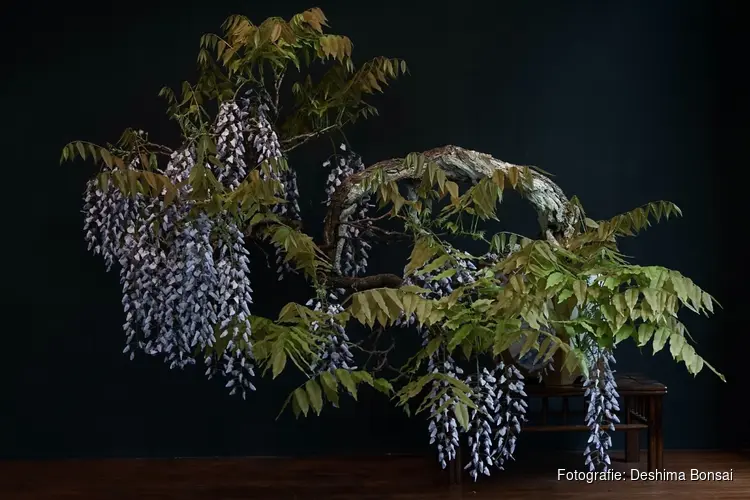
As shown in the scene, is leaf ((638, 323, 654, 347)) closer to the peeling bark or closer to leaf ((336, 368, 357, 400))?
the peeling bark

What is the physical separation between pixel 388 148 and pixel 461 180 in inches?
22.7

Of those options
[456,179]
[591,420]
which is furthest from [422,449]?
[456,179]

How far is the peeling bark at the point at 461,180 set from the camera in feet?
8.70

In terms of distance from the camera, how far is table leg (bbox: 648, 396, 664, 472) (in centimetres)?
281

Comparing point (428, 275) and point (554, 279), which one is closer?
point (554, 279)

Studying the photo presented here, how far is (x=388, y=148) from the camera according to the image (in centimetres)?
325

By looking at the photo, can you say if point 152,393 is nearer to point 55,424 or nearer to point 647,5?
point 55,424

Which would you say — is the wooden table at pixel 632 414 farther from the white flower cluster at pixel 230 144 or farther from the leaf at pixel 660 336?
the white flower cluster at pixel 230 144

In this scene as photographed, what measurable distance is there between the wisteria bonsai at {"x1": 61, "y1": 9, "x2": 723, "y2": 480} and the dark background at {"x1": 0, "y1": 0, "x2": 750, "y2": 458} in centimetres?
43

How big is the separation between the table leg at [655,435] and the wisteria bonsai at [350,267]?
162 mm

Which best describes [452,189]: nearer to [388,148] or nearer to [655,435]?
[388,148]

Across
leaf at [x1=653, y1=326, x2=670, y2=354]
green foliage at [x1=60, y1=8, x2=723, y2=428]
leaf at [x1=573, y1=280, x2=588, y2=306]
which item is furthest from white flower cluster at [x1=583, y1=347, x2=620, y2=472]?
leaf at [x1=573, y1=280, x2=588, y2=306]

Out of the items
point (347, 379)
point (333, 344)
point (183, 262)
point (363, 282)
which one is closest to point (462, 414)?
point (347, 379)

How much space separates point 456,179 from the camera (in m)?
2.74
